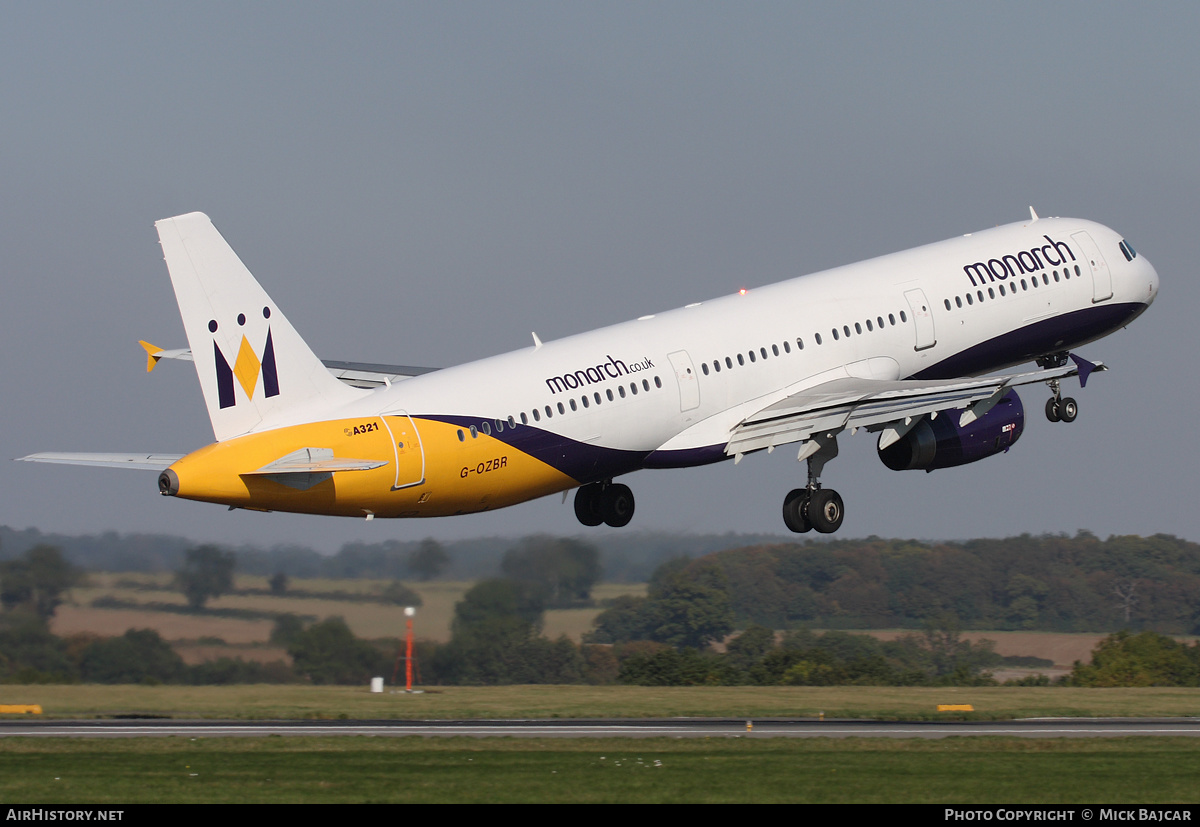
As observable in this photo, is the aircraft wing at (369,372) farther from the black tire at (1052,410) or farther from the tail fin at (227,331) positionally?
the black tire at (1052,410)

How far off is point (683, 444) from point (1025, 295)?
1257cm

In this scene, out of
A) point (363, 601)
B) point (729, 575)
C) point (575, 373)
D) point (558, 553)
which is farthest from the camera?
point (729, 575)

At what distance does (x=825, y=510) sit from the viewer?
4722 cm

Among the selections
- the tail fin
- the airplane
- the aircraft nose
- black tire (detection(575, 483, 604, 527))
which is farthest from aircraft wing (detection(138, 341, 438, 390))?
the aircraft nose

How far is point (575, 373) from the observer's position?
1681 inches

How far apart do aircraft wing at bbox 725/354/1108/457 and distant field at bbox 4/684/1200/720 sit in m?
6.85

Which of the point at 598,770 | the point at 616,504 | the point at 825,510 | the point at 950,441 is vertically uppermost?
the point at 950,441

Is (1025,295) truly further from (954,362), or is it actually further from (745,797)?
(745,797)

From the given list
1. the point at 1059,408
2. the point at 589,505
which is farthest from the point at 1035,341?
the point at 589,505

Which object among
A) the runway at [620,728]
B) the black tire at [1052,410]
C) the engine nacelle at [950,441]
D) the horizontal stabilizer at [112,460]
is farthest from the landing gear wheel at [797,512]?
the horizontal stabilizer at [112,460]

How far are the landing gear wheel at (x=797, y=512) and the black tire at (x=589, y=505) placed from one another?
558cm

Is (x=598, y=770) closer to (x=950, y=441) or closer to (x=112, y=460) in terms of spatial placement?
(x=112, y=460)

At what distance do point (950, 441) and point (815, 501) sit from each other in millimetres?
4220
